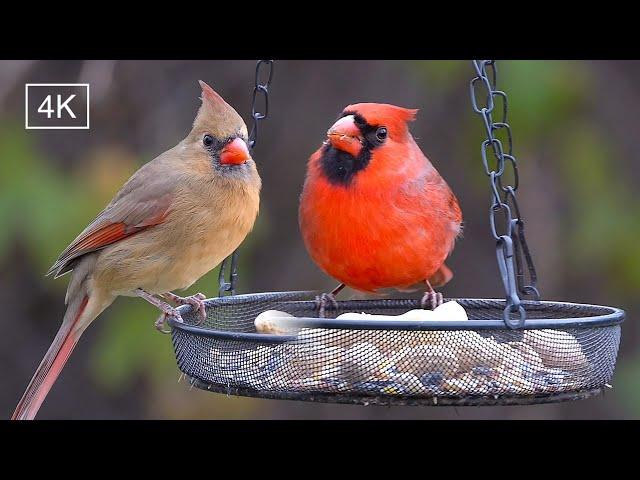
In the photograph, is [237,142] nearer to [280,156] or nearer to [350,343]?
[350,343]

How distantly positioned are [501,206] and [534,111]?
5.62 ft

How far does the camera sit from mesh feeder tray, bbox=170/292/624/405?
264 centimetres

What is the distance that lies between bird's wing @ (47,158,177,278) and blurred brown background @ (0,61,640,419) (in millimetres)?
503

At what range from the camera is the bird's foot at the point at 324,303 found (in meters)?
3.61

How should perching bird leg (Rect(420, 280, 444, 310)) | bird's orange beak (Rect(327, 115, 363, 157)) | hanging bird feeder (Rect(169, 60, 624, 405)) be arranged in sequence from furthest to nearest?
1. perching bird leg (Rect(420, 280, 444, 310))
2. bird's orange beak (Rect(327, 115, 363, 157))
3. hanging bird feeder (Rect(169, 60, 624, 405))

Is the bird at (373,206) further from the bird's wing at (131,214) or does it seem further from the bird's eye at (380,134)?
the bird's wing at (131,214)

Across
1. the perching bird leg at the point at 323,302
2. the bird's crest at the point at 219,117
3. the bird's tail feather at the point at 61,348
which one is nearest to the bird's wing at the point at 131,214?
the bird's tail feather at the point at 61,348

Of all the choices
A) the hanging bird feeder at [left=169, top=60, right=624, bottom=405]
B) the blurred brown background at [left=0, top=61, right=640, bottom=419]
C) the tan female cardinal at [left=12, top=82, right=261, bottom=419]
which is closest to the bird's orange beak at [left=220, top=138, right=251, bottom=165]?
the tan female cardinal at [left=12, top=82, right=261, bottom=419]

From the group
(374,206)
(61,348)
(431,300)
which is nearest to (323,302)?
(431,300)

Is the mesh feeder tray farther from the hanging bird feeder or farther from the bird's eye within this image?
the bird's eye

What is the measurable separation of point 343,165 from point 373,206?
0.54 ft

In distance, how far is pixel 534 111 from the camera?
445cm

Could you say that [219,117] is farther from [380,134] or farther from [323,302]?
[323,302]

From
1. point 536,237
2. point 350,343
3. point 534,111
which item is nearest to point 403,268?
point 350,343
